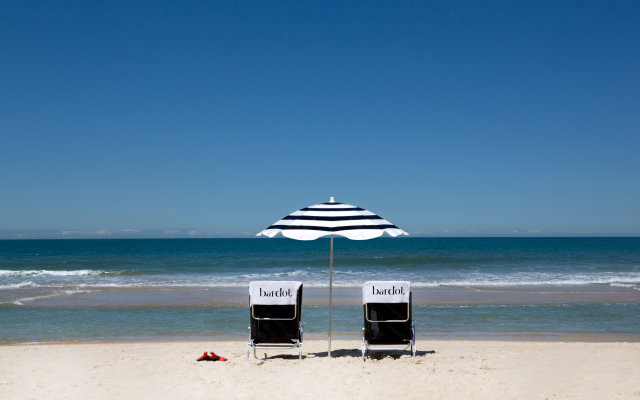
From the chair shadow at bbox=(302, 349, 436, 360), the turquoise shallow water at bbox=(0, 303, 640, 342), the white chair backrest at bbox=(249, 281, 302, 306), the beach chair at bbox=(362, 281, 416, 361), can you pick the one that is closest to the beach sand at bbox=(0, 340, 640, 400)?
the chair shadow at bbox=(302, 349, 436, 360)

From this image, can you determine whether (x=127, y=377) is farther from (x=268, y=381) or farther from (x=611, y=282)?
(x=611, y=282)

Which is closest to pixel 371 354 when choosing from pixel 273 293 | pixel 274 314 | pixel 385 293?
pixel 385 293

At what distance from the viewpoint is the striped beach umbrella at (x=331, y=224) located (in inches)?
250

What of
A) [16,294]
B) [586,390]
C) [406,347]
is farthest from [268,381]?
[16,294]

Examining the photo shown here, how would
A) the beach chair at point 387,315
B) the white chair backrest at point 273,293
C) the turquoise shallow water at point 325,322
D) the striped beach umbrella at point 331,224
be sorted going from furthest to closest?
1. the turquoise shallow water at point 325,322
2. the white chair backrest at point 273,293
3. the beach chair at point 387,315
4. the striped beach umbrella at point 331,224

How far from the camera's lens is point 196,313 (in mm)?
11984

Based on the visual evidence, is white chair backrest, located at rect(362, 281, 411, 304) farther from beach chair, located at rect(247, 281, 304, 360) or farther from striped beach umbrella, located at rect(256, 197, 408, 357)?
Result: beach chair, located at rect(247, 281, 304, 360)

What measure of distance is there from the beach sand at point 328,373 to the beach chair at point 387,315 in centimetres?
29

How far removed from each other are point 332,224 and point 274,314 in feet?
5.31

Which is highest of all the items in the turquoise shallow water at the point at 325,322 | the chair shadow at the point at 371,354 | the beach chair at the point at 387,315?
the beach chair at the point at 387,315

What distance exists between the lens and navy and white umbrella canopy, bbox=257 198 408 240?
6359 millimetres

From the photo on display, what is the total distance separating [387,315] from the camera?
23.1 feet

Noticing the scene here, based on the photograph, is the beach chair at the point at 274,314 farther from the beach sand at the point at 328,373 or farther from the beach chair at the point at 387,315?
the beach chair at the point at 387,315

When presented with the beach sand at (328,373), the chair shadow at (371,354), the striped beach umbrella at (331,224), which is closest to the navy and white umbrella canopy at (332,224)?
the striped beach umbrella at (331,224)
